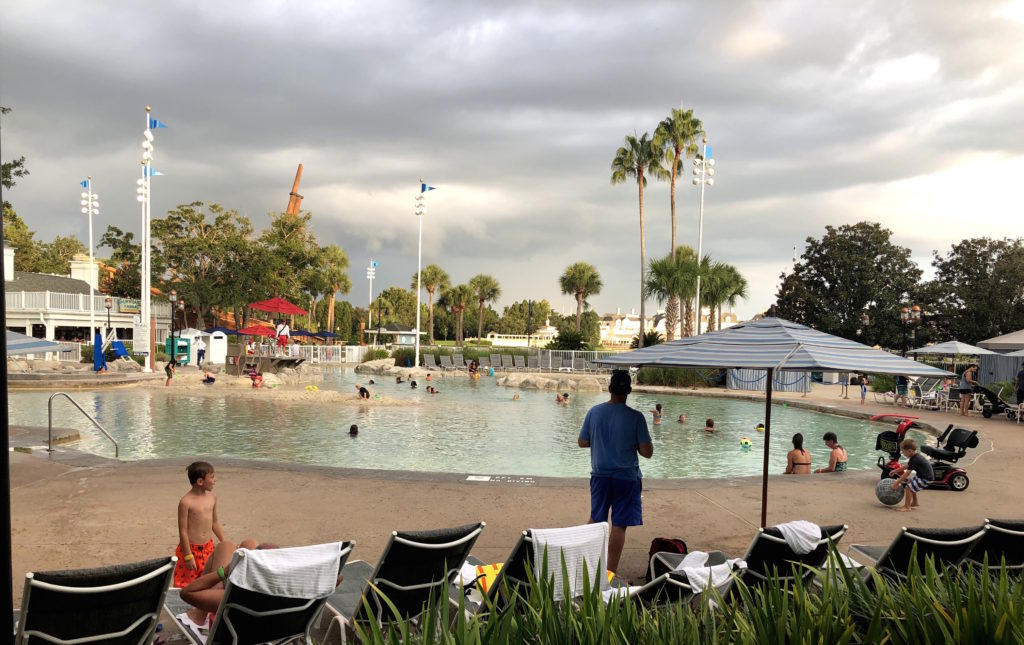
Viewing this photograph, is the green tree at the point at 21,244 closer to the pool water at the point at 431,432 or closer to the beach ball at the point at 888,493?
the pool water at the point at 431,432

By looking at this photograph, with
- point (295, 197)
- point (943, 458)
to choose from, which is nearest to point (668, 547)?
point (943, 458)

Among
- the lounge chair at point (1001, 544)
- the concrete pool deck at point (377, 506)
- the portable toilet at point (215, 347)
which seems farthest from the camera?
the portable toilet at point (215, 347)

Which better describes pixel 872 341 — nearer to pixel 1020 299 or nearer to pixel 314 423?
pixel 1020 299

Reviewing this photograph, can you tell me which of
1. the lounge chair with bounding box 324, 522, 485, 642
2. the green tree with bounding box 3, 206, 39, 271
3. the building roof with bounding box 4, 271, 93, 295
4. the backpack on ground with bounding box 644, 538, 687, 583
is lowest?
the backpack on ground with bounding box 644, 538, 687, 583

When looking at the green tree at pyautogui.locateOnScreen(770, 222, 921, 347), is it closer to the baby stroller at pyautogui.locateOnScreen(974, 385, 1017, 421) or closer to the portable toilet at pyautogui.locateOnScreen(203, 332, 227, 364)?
the baby stroller at pyautogui.locateOnScreen(974, 385, 1017, 421)

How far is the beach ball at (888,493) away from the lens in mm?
7824

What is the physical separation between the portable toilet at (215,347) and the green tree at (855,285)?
1372 inches

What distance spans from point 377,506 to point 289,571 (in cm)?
402

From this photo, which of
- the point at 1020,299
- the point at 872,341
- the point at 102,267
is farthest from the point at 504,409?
the point at 102,267

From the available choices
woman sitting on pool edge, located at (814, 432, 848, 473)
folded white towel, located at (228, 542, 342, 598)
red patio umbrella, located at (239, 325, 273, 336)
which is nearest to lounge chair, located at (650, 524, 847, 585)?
folded white towel, located at (228, 542, 342, 598)

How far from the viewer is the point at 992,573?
14.9 ft

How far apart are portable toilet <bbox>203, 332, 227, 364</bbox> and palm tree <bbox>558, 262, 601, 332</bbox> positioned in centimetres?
4036

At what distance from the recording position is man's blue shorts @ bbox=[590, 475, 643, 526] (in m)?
5.40

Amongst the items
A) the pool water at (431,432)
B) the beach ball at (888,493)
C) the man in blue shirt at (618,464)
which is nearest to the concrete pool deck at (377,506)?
the beach ball at (888,493)
